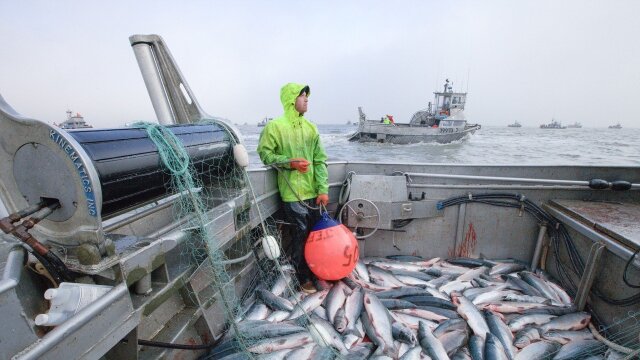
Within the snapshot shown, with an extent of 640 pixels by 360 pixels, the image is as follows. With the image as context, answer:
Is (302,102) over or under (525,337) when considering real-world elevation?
over

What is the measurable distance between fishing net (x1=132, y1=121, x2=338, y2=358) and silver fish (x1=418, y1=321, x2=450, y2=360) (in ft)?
3.31

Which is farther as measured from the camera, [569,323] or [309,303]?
[309,303]

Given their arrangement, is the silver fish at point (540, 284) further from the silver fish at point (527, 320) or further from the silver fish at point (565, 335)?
the silver fish at point (565, 335)

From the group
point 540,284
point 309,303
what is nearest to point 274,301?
point 309,303

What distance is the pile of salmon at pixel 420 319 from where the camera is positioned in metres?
2.83

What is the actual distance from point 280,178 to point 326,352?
2026mm

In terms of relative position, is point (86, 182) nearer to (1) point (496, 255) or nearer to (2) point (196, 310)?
(2) point (196, 310)

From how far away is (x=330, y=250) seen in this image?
3.38 metres

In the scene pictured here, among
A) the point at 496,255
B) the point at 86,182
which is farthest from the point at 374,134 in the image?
the point at 86,182

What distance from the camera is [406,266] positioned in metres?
4.36

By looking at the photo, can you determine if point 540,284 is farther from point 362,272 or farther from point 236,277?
point 236,277

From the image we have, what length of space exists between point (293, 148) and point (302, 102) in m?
0.57

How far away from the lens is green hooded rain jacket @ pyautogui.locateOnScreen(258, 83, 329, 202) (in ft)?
12.0

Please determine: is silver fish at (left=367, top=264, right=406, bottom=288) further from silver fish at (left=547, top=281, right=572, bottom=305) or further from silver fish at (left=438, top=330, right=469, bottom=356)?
silver fish at (left=547, top=281, right=572, bottom=305)
